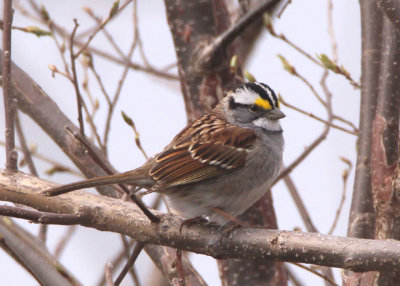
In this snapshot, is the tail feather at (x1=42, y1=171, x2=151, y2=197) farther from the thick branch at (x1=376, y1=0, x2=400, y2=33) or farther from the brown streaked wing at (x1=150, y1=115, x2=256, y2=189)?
the thick branch at (x1=376, y1=0, x2=400, y2=33)

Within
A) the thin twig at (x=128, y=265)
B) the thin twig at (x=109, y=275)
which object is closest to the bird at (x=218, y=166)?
the thin twig at (x=128, y=265)

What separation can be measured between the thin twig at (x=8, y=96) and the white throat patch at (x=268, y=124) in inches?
64.8

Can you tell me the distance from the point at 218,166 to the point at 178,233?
804 mm

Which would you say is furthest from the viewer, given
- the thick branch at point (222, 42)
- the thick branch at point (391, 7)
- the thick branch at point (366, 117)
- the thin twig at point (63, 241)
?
the thin twig at point (63, 241)

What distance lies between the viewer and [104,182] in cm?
334

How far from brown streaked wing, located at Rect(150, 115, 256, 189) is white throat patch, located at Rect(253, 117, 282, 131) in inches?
5.6

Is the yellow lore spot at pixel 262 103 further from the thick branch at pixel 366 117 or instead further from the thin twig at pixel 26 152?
the thin twig at pixel 26 152

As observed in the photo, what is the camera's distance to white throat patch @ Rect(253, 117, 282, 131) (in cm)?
415

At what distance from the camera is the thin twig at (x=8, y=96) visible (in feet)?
10.0

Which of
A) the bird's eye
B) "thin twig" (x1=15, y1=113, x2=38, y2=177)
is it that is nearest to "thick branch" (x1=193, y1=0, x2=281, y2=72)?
the bird's eye

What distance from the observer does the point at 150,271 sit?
17.8 ft

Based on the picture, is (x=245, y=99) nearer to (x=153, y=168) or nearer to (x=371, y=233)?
(x=153, y=168)

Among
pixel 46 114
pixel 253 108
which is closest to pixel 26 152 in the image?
pixel 46 114

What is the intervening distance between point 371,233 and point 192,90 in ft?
6.11
